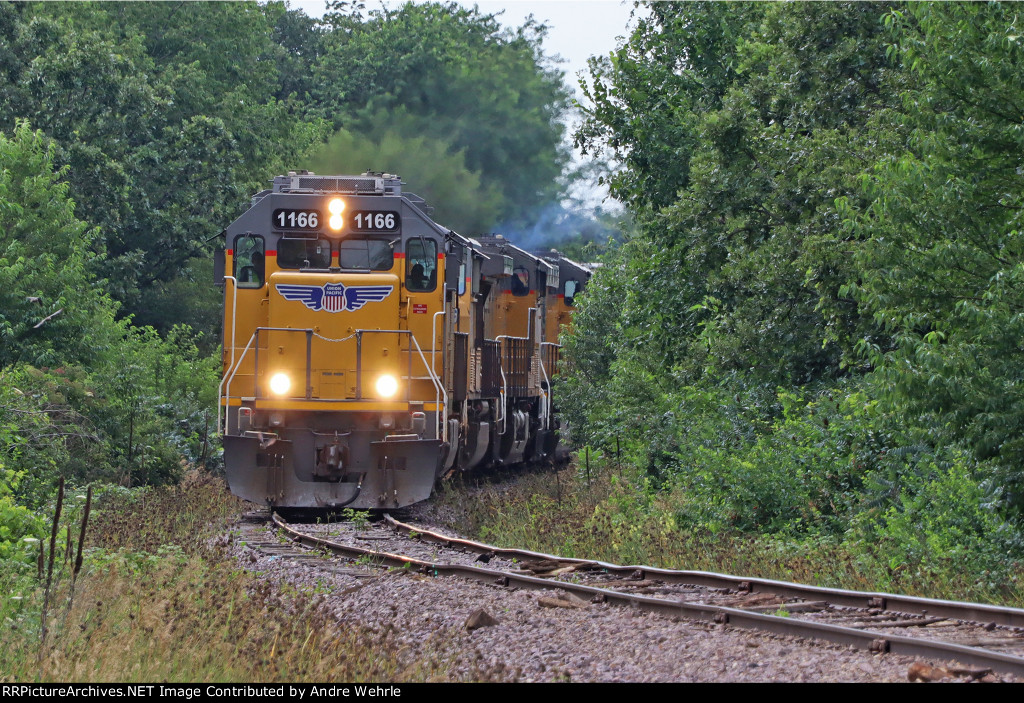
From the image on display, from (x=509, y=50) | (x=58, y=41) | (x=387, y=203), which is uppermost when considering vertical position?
(x=509, y=50)

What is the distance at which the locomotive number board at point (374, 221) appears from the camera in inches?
541

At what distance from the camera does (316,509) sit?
46.9 ft

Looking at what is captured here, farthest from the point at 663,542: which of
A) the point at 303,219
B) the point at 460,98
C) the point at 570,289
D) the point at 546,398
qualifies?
the point at 460,98

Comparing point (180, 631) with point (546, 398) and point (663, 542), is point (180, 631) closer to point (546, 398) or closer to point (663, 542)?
point (663, 542)

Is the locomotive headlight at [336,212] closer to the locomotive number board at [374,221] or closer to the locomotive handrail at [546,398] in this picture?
the locomotive number board at [374,221]

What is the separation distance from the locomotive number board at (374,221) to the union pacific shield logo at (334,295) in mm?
693

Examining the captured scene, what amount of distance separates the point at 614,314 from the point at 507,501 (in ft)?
24.4

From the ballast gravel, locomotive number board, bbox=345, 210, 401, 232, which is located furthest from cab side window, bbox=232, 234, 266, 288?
the ballast gravel

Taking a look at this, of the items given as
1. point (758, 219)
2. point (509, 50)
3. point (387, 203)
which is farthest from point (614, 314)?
point (509, 50)

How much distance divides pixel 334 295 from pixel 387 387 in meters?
1.23

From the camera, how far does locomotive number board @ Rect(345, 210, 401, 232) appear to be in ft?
45.1
